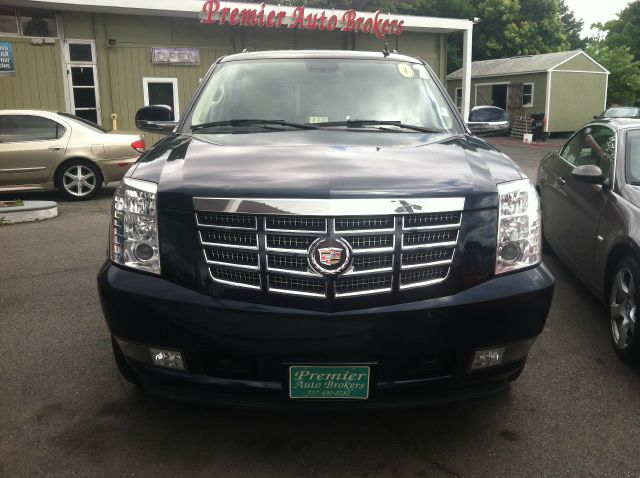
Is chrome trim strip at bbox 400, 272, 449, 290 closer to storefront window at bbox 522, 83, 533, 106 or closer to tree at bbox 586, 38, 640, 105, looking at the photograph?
storefront window at bbox 522, 83, 533, 106

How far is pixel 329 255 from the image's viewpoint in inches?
92.4

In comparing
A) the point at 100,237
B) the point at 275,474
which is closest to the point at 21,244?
the point at 100,237

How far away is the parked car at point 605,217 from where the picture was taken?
3.67 m

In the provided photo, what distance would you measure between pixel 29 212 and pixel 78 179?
1.95 metres

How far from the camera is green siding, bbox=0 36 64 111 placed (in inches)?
612

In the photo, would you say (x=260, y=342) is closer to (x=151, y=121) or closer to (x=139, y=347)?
(x=139, y=347)

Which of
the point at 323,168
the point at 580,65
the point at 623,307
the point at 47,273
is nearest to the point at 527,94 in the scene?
the point at 580,65

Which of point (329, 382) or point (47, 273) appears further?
point (47, 273)

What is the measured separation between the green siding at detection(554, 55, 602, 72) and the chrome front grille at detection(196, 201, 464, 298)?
29388mm

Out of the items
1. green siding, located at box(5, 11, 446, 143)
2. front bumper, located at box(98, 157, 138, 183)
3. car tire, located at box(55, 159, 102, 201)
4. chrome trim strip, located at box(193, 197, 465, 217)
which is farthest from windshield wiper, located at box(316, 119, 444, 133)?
green siding, located at box(5, 11, 446, 143)

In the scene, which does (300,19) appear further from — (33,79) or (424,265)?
(424,265)

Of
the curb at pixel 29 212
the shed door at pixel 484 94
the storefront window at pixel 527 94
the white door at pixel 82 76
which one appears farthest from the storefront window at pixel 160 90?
the shed door at pixel 484 94

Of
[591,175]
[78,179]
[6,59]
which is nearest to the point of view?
[591,175]

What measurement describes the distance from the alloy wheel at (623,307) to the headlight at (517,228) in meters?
1.26
